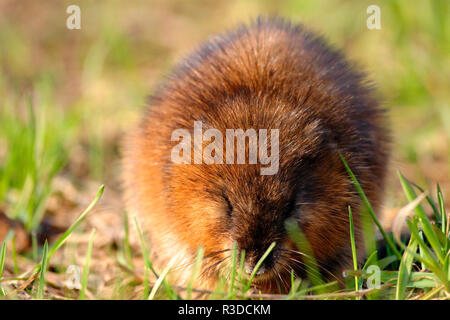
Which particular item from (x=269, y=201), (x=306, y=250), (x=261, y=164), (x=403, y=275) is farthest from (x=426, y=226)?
(x=261, y=164)

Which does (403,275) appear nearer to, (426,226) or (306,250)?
(426,226)

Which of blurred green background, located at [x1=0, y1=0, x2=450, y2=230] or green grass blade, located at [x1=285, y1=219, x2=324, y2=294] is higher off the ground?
blurred green background, located at [x1=0, y1=0, x2=450, y2=230]

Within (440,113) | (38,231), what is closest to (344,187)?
(38,231)

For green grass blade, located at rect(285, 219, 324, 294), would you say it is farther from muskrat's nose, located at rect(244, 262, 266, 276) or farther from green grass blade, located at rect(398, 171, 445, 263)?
green grass blade, located at rect(398, 171, 445, 263)

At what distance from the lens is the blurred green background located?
567cm

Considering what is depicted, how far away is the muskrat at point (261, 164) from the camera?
138 inches

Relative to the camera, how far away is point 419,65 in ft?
24.8

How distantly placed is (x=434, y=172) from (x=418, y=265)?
2878 millimetres

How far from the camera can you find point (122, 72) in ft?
29.2

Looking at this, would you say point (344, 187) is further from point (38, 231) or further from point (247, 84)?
point (38, 231)

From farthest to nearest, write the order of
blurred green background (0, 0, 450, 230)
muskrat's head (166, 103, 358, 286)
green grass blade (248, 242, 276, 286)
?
1. blurred green background (0, 0, 450, 230)
2. muskrat's head (166, 103, 358, 286)
3. green grass blade (248, 242, 276, 286)

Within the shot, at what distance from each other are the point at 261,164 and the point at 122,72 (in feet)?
19.3

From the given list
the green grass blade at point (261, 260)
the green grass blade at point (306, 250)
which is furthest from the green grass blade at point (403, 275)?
the green grass blade at point (261, 260)

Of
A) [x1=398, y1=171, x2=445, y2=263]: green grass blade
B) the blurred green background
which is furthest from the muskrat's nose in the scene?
the blurred green background
